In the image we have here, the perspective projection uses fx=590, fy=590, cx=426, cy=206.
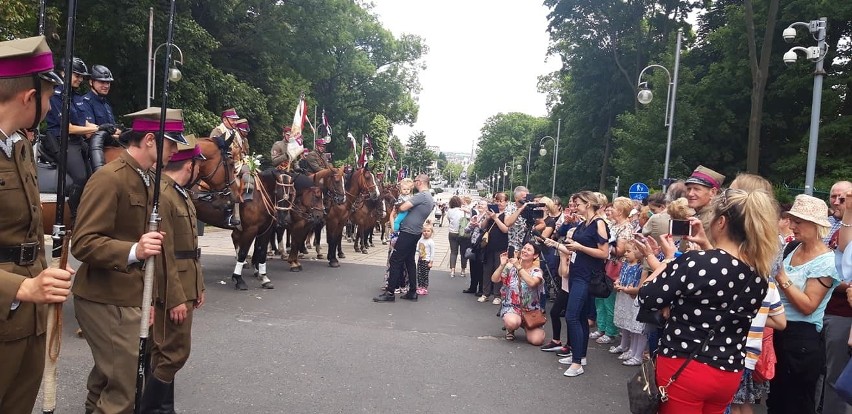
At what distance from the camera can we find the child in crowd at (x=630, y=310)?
22.9 ft

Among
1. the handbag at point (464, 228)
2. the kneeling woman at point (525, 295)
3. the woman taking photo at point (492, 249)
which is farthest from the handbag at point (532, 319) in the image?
the handbag at point (464, 228)

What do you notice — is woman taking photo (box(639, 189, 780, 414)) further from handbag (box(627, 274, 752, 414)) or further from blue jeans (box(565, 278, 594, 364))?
blue jeans (box(565, 278, 594, 364))

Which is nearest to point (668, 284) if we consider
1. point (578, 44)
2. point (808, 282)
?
point (808, 282)

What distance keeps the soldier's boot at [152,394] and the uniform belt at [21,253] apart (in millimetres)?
1689

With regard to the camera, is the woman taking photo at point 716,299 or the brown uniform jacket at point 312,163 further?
the brown uniform jacket at point 312,163

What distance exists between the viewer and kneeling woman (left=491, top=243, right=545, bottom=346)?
308 inches

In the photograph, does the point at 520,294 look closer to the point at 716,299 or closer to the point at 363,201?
the point at 716,299

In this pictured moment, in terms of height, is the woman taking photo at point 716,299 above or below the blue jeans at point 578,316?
above

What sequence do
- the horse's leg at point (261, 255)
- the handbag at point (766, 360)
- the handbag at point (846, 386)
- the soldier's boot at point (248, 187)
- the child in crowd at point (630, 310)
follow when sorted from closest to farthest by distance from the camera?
the handbag at point (846, 386), the handbag at point (766, 360), the child in crowd at point (630, 310), the soldier's boot at point (248, 187), the horse's leg at point (261, 255)

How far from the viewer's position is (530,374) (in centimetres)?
643

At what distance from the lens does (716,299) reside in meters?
3.12

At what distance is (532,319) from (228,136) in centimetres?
516

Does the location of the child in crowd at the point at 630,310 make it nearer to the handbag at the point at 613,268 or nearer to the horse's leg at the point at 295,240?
the handbag at the point at 613,268

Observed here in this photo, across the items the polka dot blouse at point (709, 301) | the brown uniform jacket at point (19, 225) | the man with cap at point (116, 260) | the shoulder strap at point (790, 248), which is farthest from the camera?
the shoulder strap at point (790, 248)
